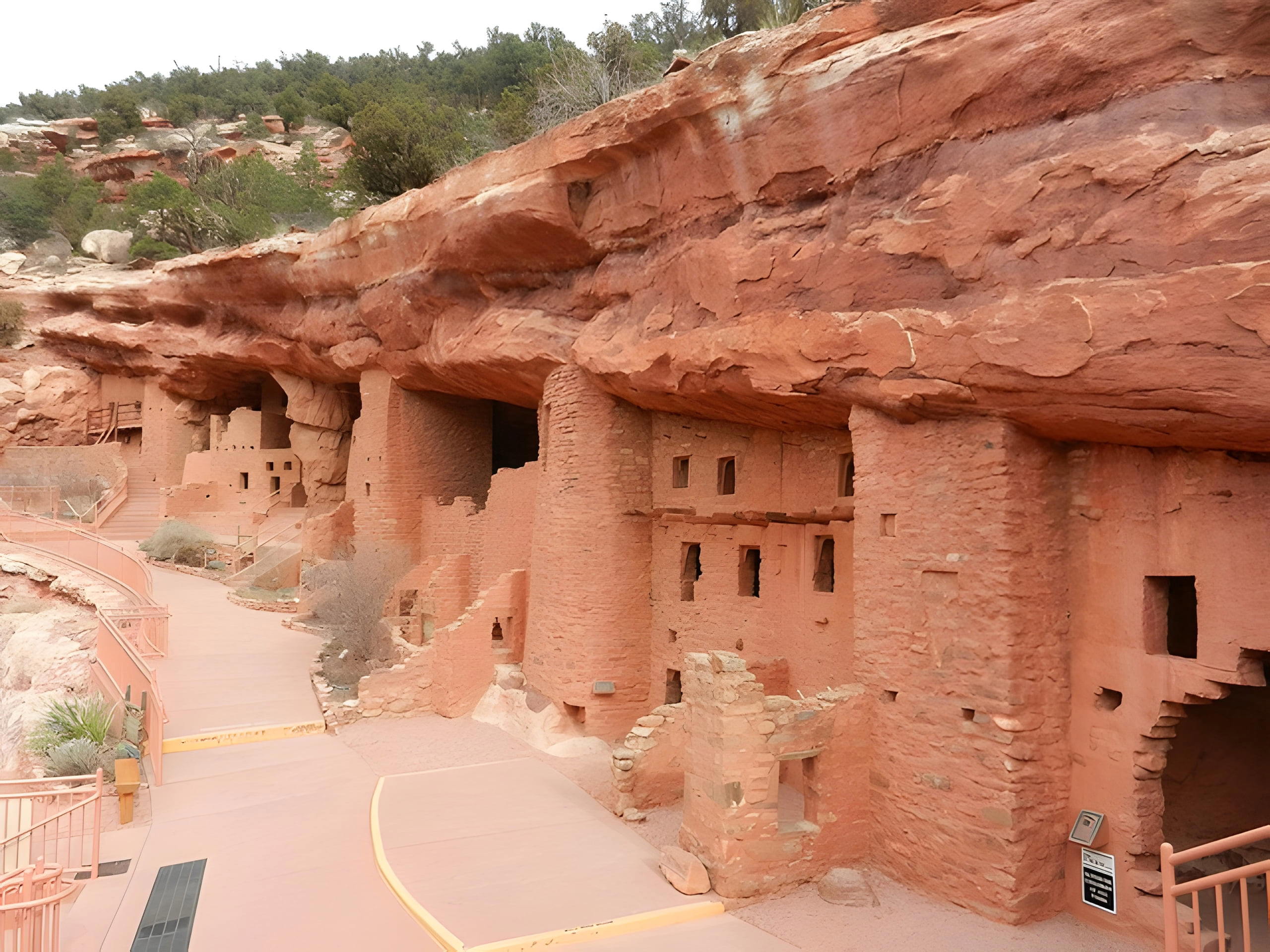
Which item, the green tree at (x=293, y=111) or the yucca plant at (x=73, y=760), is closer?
the yucca plant at (x=73, y=760)

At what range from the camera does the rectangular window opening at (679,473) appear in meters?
13.8

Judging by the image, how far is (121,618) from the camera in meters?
15.8

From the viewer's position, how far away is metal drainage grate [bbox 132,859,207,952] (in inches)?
293

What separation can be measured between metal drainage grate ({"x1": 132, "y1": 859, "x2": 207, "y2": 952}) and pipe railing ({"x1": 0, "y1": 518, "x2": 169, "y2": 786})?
2916 mm

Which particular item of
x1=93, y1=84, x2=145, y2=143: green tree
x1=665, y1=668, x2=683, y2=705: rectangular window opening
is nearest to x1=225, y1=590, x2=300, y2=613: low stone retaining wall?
x1=665, y1=668, x2=683, y2=705: rectangular window opening

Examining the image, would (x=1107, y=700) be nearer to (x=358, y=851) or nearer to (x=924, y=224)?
(x=924, y=224)

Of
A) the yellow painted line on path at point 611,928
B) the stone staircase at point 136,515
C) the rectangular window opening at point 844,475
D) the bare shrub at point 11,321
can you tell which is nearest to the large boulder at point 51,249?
the bare shrub at point 11,321

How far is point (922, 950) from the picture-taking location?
751 cm

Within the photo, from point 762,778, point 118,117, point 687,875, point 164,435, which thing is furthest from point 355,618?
point 118,117

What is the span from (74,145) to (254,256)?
37.0m

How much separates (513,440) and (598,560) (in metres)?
11.2

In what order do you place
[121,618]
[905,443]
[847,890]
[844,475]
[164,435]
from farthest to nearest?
[164,435], [121,618], [844,475], [905,443], [847,890]

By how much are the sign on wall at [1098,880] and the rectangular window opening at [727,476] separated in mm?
6406

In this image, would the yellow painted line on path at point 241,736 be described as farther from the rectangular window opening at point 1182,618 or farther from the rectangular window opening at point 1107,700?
the rectangular window opening at point 1182,618
